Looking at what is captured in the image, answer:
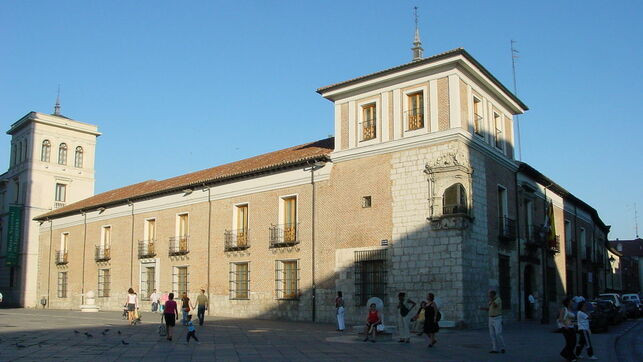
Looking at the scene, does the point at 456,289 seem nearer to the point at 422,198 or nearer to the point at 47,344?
the point at 422,198

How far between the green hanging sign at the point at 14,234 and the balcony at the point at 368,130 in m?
35.2

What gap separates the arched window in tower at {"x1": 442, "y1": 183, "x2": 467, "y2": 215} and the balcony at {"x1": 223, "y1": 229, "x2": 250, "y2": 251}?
36.4ft

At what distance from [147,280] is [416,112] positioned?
20241 mm

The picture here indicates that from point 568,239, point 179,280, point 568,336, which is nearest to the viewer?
point 568,336

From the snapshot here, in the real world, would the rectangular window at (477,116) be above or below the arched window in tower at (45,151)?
below

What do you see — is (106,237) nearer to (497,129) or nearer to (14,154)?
(14,154)

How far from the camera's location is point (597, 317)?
23344 millimetres

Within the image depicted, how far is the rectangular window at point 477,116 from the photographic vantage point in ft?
83.9

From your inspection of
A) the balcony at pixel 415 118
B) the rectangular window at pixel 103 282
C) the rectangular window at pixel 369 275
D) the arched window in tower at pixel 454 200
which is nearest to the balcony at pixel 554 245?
the arched window in tower at pixel 454 200

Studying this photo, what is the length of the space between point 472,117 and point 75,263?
100ft

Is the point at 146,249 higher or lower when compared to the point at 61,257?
higher

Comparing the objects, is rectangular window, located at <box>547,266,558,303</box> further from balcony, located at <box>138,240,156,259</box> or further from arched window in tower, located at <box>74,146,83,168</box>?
arched window in tower, located at <box>74,146,83,168</box>

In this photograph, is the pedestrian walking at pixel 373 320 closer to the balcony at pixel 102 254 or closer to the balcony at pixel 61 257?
the balcony at pixel 102 254

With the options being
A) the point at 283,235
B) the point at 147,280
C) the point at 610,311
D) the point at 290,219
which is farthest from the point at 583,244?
the point at 147,280
